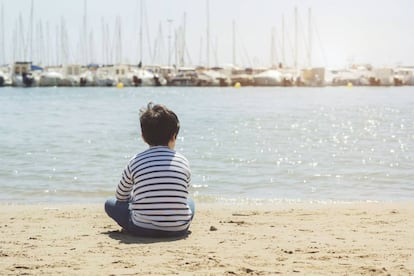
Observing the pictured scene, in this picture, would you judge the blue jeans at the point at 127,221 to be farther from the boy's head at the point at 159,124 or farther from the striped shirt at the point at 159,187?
the boy's head at the point at 159,124

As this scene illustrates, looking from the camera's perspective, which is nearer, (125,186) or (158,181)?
(158,181)

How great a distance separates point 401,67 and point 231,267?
11894 cm

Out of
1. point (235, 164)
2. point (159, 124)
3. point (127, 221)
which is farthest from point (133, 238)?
point (235, 164)

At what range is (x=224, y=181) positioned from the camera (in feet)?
34.5

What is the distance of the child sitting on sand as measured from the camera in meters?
5.41

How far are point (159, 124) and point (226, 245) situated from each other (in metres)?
1.00

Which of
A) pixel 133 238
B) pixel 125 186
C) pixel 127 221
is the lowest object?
pixel 133 238

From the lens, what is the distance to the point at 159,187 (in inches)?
213

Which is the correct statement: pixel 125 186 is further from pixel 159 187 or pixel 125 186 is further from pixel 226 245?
pixel 226 245

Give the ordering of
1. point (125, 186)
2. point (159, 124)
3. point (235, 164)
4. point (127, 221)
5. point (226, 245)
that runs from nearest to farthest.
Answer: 1. point (226, 245)
2. point (159, 124)
3. point (125, 186)
4. point (127, 221)
5. point (235, 164)

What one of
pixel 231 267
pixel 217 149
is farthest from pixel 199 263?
pixel 217 149

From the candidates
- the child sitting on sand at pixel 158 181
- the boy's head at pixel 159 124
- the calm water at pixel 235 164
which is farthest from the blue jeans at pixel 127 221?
the calm water at pixel 235 164

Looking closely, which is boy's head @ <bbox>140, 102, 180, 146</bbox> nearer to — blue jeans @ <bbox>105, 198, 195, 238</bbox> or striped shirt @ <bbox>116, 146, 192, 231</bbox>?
striped shirt @ <bbox>116, 146, 192, 231</bbox>

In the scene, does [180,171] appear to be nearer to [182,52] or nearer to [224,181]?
[224,181]
